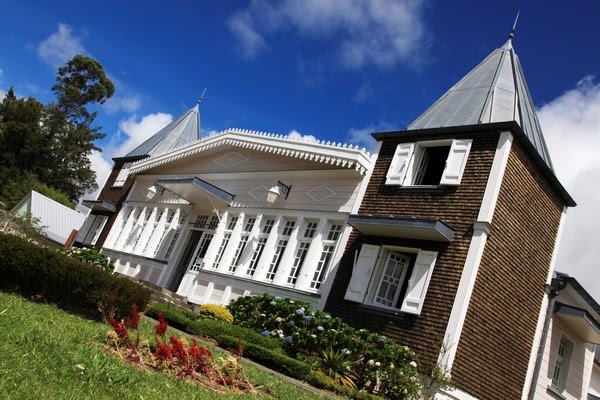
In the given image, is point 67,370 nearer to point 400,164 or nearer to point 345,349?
point 345,349

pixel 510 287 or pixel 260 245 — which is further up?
pixel 510 287

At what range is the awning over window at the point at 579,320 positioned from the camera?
13891 mm

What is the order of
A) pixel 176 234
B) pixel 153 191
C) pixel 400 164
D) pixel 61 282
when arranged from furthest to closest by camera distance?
1. pixel 153 191
2. pixel 176 234
3. pixel 400 164
4. pixel 61 282

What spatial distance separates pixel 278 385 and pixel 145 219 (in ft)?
59.7

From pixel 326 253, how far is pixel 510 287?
4737 millimetres

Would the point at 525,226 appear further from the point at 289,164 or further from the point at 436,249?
the point at 289,164

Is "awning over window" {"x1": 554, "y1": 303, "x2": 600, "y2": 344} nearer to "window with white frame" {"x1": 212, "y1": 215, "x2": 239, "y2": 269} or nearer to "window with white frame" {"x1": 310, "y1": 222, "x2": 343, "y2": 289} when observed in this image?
"window with white frame" {"x1": 310, "y1": 222, "x2": 343, "y2": 289}

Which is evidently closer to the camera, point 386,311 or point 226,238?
point 386,311

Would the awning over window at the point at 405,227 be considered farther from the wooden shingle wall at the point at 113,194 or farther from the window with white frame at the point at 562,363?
the wooden shingle wall at the point at 113,194

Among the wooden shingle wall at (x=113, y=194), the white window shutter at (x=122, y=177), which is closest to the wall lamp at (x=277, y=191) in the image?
the wooden shingle wall at (x=113, y=194)

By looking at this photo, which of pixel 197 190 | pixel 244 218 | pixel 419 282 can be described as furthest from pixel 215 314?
pixel 197 190

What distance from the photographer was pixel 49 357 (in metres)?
4.78

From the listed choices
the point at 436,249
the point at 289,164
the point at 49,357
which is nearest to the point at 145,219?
the point at 289,164

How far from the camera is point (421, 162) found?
44.9ft
